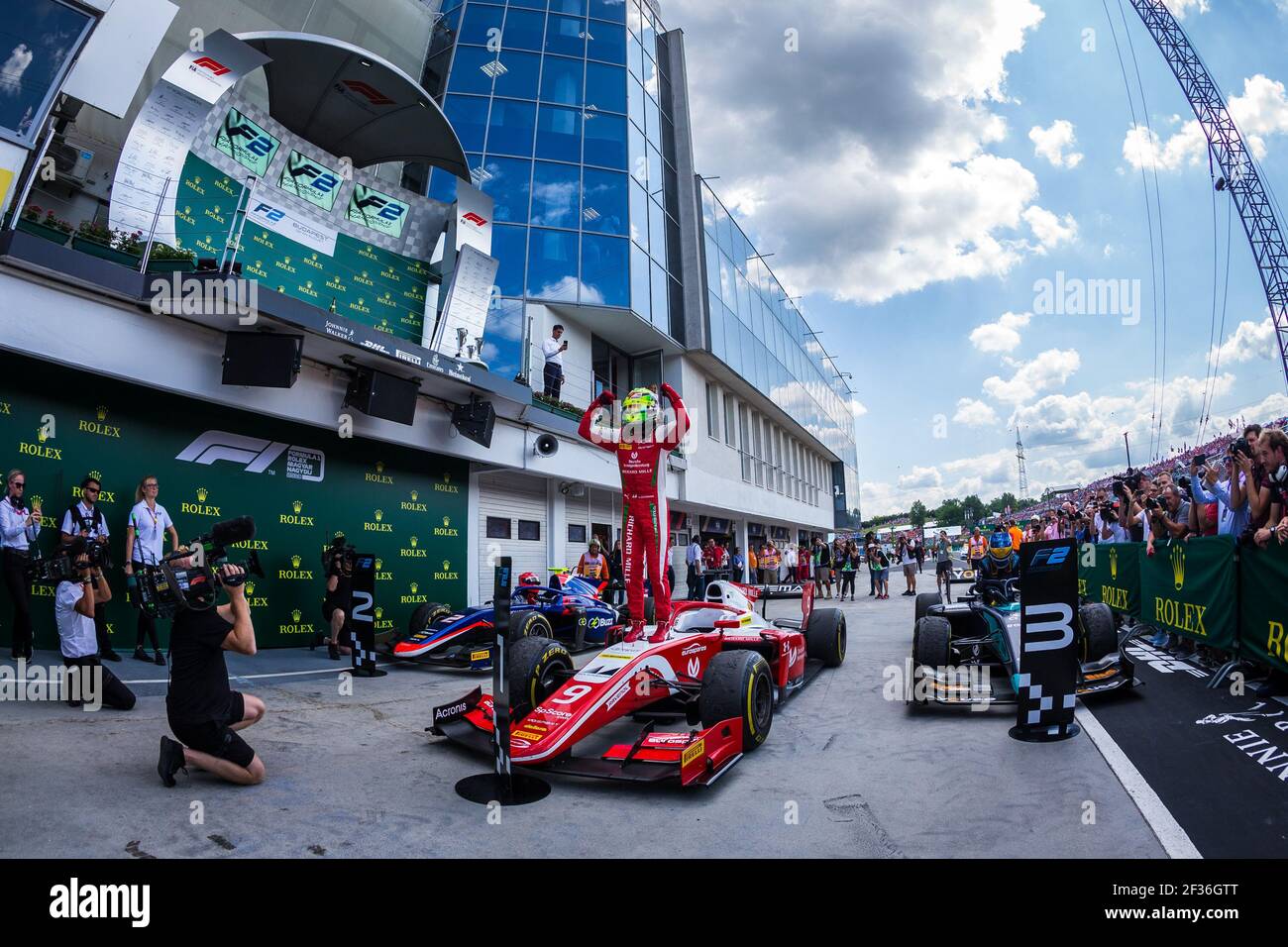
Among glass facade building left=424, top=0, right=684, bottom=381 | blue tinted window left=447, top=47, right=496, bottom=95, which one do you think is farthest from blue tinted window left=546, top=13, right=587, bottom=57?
blue tinted window left=447, top=47, right=496, bottom=95

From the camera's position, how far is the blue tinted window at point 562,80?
725 inches

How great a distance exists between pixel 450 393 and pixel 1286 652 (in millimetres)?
10962

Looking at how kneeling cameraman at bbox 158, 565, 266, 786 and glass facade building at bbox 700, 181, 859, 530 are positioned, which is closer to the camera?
kneeling cameraman at bbox 158, 565, 266, 786

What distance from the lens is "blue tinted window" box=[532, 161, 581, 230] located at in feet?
56.7

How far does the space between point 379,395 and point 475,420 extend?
1.99m

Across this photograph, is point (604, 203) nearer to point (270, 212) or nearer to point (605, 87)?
point (605, 87)

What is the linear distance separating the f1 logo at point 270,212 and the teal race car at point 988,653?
36.3ft

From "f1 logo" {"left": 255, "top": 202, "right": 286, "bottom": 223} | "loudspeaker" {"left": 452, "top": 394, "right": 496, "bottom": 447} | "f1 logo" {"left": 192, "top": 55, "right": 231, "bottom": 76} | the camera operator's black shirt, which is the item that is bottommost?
the camera operator's black shirt

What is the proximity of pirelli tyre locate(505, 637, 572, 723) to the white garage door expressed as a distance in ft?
26.3

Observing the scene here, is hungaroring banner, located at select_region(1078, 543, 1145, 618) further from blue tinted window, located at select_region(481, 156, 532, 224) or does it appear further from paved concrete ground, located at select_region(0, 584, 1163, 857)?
blue tinted window, located at select_region(481, 156, 532, 224)

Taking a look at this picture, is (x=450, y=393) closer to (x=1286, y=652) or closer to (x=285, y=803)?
(x=285, y=803)

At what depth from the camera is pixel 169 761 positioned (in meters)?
3.51

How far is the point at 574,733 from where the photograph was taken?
418 cm
